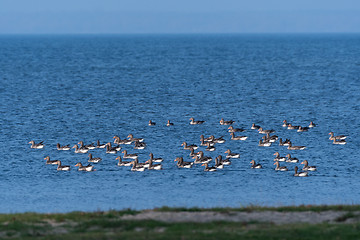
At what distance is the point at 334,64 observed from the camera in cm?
15238

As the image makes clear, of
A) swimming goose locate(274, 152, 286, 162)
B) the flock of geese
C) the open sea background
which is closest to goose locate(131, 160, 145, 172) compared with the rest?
the flock of geese

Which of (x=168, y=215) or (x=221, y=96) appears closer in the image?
(x=168, y=215)

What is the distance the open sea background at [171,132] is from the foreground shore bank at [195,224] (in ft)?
29.9

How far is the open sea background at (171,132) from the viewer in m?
38.4

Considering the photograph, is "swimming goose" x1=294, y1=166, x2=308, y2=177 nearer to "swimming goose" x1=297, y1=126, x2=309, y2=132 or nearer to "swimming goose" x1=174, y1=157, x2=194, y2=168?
"swimming goose" x1=174, y1=157, x2=194, y2=168

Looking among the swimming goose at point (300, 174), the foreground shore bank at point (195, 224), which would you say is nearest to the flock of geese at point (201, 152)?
the swimming goose at point (300, 174)

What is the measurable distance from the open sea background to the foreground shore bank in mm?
9118

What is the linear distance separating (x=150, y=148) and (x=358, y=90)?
162ft

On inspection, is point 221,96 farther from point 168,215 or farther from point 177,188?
point 168,215

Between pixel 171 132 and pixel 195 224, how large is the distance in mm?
36001

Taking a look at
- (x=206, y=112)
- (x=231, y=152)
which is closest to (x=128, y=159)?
(x=231, y=152)

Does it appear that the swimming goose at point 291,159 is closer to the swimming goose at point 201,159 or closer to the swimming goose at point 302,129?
the swimming goose at point 201,159

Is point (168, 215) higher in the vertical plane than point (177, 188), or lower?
higher

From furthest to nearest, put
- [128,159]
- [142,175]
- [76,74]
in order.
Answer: [76,74]
[128,159]
[142,175]
